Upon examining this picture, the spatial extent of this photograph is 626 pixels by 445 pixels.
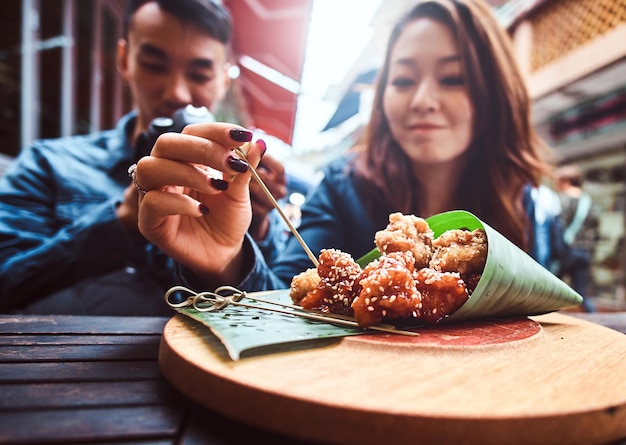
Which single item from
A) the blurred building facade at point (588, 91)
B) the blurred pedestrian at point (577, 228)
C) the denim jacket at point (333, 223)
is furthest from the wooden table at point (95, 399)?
the blurred building facade at point (588, 91)

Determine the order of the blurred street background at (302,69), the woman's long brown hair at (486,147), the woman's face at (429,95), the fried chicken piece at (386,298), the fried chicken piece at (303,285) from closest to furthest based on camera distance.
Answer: the fried chicken piece at (386,298) → the fried chicken piece at (303,285) → the woman's face at (429,95) → the woman's long brown hair at (486,147) → the blurred street background at (302,69)

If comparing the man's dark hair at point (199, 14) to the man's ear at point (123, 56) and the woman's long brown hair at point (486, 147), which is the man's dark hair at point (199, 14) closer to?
the man's ear at point (123, 56)

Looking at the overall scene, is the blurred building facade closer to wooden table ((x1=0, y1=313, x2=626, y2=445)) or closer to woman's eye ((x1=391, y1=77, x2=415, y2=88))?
woman's eye ((x1=391, y1=77, x2=415, y2=88))

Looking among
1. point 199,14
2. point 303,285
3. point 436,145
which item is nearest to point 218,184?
point 303,285

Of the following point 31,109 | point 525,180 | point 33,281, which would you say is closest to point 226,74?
point 33,281

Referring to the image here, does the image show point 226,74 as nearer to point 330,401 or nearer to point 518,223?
point 518,223
